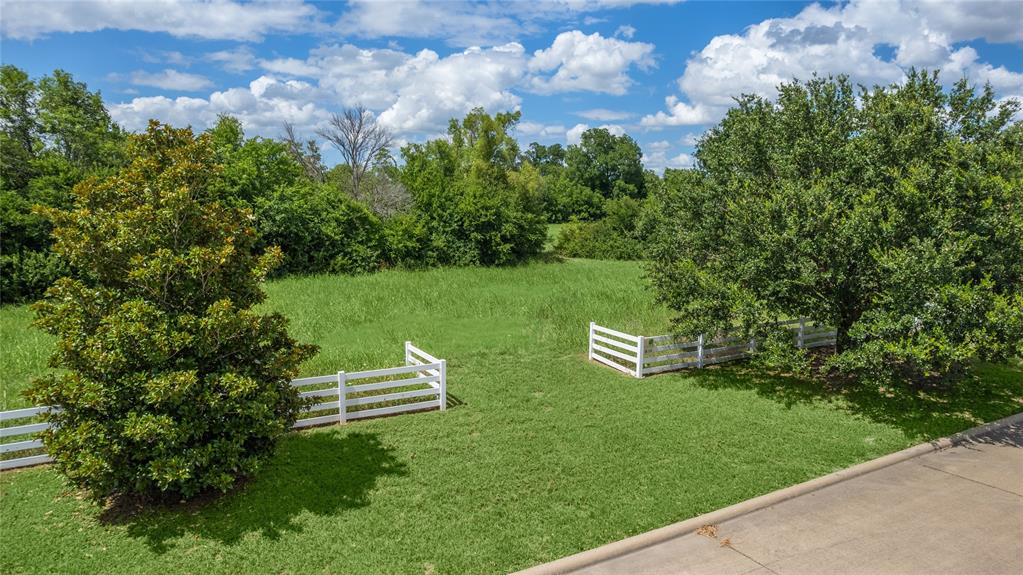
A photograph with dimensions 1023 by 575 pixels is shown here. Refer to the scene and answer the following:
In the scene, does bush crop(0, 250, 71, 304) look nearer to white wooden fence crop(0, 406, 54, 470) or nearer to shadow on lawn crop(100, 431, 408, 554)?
white wooden fence crop(0, 406, 54, 470)

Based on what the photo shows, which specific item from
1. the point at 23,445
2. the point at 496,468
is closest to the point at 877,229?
the point at 496,468

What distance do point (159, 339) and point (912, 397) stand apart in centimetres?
1392

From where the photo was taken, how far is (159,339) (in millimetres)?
6879

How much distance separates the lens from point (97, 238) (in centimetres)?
711

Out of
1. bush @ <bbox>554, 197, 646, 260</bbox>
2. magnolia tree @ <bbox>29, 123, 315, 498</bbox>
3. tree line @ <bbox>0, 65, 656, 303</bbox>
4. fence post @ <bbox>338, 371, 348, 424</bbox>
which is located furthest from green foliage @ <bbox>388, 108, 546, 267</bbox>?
magnolia tree @ <bbox>29, 123, 315, 498</bbox>

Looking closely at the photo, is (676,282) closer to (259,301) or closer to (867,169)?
(867,169)

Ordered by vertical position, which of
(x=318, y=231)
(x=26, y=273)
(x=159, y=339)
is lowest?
(x=159, y=339)

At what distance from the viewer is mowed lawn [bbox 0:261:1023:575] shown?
6.75 meters

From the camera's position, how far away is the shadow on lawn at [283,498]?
23.4ft

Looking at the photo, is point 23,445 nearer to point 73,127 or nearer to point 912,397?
point 912,397

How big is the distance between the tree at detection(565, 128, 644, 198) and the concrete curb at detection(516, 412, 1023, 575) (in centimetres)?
6658

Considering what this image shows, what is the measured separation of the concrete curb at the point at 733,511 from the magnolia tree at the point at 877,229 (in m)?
1.30

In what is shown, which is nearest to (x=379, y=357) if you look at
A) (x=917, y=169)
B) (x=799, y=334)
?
(x=799, y=334)

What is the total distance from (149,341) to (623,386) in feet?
31.2
